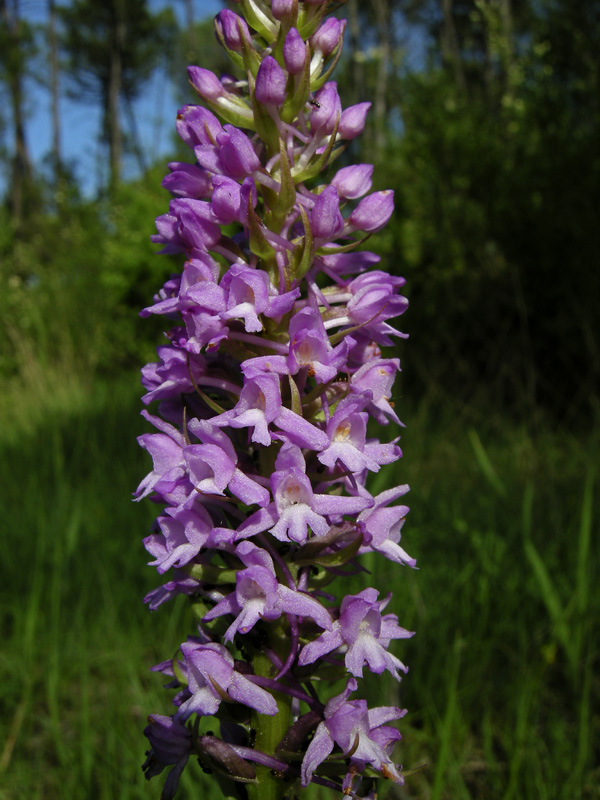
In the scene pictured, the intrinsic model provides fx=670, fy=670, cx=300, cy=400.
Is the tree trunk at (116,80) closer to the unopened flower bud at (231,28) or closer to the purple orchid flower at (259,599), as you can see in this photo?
the unopened flower bud at (231,28)

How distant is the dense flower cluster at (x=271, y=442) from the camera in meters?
1.07

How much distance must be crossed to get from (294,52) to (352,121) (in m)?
0.22

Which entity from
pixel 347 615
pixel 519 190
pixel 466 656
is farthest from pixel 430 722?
pixel 519 190

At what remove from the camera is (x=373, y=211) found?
1.30 meters

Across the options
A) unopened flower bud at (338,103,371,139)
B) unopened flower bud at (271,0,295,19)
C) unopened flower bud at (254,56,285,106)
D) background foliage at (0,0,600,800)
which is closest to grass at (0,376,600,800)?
background foliage at (0,0,600,800)

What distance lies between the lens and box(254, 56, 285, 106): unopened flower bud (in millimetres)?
1129

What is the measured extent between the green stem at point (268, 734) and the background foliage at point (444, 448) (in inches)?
24.9

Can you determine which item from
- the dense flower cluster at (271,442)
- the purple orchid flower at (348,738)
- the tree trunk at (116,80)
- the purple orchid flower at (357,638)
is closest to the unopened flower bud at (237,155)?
the dense flower cluster at (271,442)

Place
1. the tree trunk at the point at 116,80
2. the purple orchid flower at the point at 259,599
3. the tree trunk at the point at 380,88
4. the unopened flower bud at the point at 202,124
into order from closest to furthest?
the purple orchid flower at the point at 259,599 < the unopened flower bud at the point at 202,124 < the tree trunk at the point at 380,88 < the tree trunk at the point at 116,80

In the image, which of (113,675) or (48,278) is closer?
(113,675)

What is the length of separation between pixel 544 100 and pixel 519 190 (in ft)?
3.11

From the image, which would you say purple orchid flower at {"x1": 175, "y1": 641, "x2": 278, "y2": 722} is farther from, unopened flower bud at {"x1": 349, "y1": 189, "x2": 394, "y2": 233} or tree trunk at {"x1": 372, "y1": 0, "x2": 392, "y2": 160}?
tree trunk at {"x1": 372, "y1": 0, "x2": 392, "y2": 160}

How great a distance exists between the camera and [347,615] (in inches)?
43.9

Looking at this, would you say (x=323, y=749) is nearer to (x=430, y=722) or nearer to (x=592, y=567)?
(x=430, y=722)
